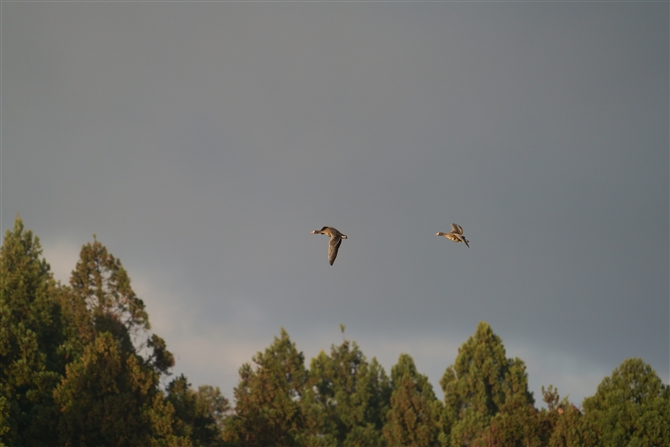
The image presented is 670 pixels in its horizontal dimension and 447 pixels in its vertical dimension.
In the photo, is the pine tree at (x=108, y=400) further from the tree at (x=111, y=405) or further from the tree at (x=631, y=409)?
the tree at (x=631, y=409)

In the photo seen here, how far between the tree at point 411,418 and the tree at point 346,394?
4.70 feet

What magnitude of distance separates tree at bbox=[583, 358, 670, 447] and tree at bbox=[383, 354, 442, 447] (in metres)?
13.8

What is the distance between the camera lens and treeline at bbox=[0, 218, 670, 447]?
185ft

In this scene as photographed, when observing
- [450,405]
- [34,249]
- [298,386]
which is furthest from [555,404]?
[34,249]

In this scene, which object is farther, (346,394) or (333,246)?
(346,394)

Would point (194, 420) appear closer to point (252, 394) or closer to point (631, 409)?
point (252, 394)

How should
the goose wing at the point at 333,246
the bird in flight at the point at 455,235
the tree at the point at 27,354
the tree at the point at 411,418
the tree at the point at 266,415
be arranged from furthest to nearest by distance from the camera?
the tree at the point at 411,418
the tree at the point at 266,415
the tree at the point at 27,354
the bird in flight at the point at 455,235
the goose wing at the point at 333,246

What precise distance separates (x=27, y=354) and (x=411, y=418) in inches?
1026

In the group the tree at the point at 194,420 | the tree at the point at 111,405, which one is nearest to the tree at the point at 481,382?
the tree at the point at 194,420

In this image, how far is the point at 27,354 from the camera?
196ft

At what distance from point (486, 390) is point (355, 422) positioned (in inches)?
399

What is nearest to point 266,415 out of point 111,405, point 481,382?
point 111,405

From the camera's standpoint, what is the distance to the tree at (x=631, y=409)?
186 ft

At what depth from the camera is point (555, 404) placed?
61.2 meters
